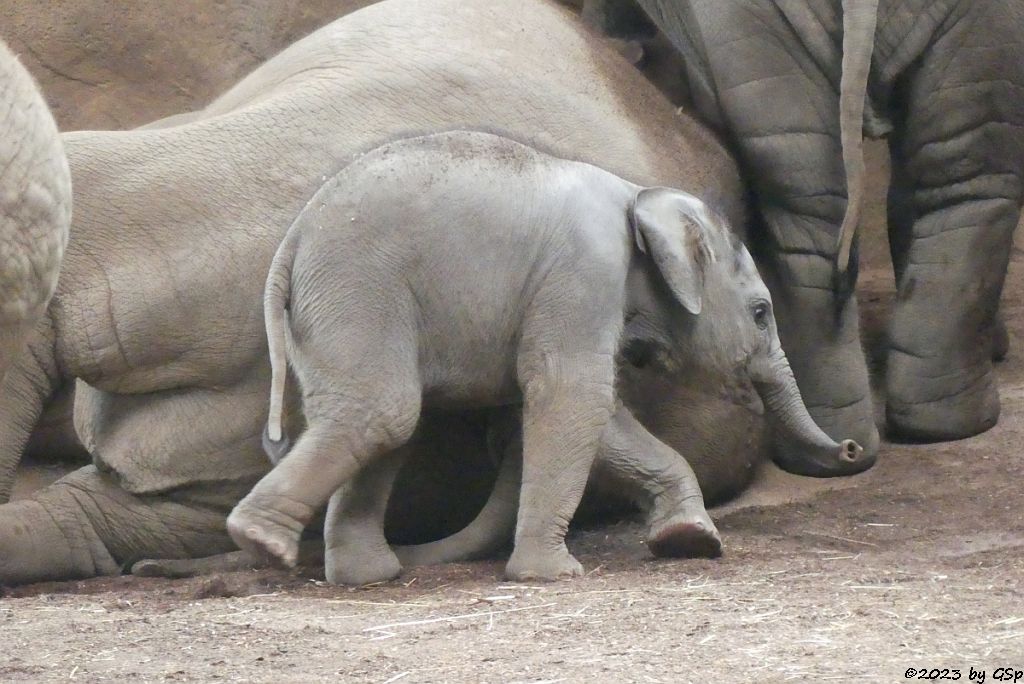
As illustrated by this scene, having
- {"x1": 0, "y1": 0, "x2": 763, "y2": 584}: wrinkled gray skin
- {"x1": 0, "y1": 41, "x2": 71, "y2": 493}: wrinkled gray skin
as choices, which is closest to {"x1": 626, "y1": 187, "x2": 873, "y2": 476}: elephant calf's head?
{"x1": 0, "y1": 0, "x2": 763, "y2": 584}: wrinkled gray skin

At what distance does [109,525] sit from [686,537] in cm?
145

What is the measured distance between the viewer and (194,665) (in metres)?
3.34

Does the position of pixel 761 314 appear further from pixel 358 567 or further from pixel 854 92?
pixel 358 567

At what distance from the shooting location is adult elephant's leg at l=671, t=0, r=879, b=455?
5477 mm

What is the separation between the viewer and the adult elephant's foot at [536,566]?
14.2 feet

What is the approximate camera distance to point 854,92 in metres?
5.08

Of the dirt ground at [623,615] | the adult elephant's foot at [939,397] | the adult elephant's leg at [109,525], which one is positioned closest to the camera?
the dirt ground at [623,615]

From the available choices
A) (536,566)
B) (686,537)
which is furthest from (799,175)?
(536,566)

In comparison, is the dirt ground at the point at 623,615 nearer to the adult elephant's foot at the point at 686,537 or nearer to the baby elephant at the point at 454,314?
the adult elephant's foot at the point at 686,537

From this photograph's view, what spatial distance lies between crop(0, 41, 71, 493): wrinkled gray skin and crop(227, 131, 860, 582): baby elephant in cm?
185

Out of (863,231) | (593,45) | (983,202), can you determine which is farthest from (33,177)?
(863,231)

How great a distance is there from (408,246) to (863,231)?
3.37m

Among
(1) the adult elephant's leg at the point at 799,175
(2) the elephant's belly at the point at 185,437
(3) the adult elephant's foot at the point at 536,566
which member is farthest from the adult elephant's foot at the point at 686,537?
(1) the adult elephant's leg at the point at 799,175

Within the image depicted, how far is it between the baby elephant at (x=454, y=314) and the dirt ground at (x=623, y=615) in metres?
0.23
